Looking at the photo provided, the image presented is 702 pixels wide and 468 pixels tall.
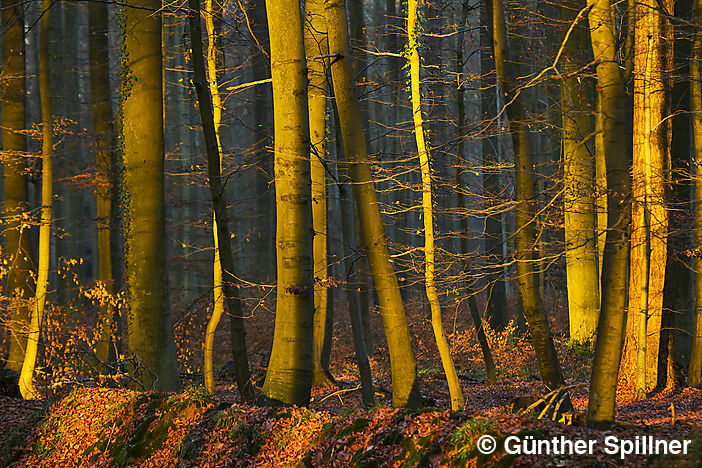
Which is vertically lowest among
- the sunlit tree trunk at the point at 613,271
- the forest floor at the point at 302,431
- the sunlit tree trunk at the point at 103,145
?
the forest floor at the point at 302,431

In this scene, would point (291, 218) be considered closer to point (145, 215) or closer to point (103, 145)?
point (145, 215)

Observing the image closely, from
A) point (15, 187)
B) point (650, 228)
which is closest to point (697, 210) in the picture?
point (650, 228)

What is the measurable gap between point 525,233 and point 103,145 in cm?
1027

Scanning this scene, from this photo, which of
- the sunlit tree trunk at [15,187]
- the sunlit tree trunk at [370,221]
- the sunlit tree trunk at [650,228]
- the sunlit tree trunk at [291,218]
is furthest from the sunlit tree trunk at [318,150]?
the sunlit tree trunk at [15,187]

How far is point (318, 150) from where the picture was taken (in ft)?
37.5

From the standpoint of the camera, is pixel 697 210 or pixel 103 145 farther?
pixel 103 145

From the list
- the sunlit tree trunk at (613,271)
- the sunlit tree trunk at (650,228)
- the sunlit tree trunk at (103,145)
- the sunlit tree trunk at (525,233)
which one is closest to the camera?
the sunlit tree trunk at (613,271)

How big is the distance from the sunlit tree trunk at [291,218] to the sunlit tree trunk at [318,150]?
181cm

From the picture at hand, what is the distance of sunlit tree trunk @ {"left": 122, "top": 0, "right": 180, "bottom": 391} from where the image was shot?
31.3 feet

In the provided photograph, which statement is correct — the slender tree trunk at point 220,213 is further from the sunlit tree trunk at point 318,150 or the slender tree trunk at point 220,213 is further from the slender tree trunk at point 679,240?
the slender tree trunk at point 679,240

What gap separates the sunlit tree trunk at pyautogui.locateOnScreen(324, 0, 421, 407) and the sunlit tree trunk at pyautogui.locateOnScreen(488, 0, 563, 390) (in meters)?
1.87

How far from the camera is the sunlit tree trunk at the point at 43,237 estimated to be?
40.4 ft

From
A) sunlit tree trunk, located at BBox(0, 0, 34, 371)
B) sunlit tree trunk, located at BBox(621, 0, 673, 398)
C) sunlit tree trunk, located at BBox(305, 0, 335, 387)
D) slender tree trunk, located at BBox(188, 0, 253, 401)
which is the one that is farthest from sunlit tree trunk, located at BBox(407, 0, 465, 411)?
sunlit tree trunk, located at BBox(0, 0, 34, 371)

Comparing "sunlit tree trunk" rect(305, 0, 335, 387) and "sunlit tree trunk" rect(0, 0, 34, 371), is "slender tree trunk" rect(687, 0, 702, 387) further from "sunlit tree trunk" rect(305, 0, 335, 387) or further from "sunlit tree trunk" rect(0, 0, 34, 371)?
"sunlit tree trunk" rect(0, 0, 34, 371)
